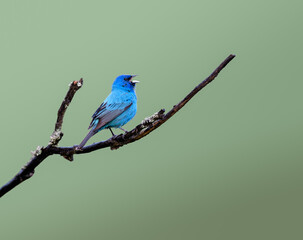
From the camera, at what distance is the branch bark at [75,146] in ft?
6.12

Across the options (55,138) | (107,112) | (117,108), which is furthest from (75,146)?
(117,108)

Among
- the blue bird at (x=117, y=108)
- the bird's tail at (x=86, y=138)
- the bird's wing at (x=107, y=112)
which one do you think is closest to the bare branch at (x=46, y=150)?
the bird's tail at (x=86, y=138)

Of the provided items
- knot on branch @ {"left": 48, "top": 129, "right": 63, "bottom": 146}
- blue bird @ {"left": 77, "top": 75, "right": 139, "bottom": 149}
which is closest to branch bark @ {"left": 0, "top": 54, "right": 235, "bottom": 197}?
knot on branch @ {"left": 48, "top": 129, "right": 63, "bottom": 146}

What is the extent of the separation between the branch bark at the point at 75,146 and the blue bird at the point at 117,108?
40cm

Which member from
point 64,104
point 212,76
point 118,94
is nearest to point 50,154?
point 64,104

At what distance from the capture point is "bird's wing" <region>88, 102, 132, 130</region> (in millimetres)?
2613

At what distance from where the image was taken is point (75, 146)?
78.0 inches

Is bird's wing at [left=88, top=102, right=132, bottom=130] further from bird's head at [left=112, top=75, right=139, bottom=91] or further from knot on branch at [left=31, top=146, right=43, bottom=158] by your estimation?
knot on branch at [left=31, top=146, right=43, bottom=158]

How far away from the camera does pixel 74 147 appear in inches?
77.9

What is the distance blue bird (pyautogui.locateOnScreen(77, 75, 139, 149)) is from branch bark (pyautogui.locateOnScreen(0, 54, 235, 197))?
0.40 metres

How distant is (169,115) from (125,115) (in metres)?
1.13

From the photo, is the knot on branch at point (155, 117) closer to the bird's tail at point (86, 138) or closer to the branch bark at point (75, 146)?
the branch bark at point (75, 146)

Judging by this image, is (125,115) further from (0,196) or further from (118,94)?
(0,196)

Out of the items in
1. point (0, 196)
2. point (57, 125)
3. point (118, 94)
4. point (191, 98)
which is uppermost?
point (118, 94)
